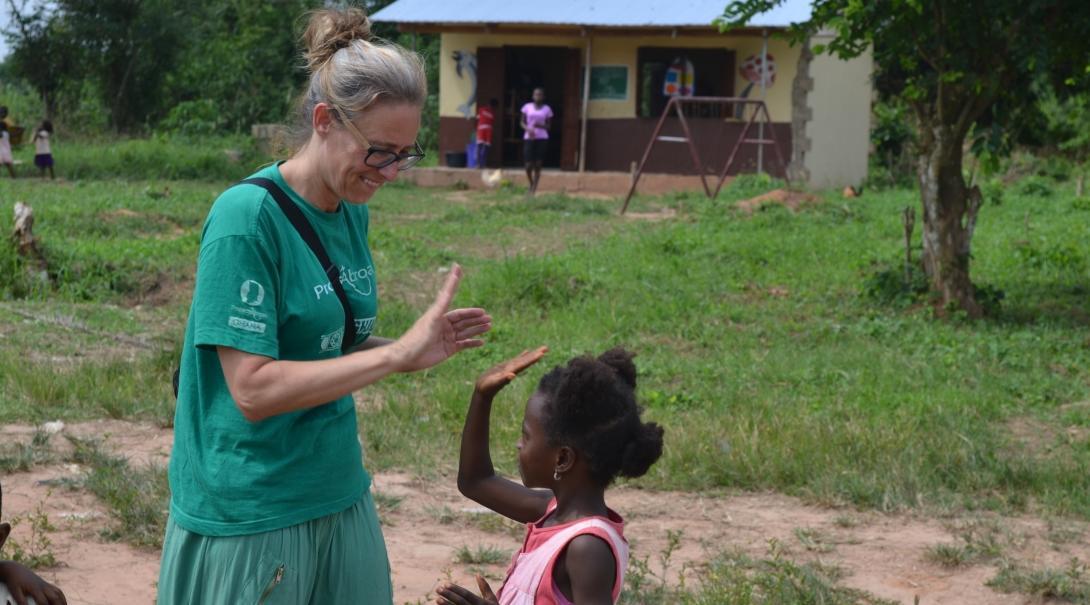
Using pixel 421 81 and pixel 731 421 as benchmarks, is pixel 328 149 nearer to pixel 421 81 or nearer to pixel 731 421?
pixel 421 81

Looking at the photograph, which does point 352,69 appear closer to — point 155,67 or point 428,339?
point 428,339

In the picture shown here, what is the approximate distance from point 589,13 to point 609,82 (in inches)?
55.8

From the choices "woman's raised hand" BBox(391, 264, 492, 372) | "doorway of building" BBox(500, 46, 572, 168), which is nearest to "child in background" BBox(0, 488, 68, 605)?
"woman's raised hand" BBox(391, 264, 492, 372)

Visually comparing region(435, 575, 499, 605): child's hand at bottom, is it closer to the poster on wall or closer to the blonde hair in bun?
the blonde hair in bun

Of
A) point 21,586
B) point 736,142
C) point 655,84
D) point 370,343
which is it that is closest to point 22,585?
point 21,586

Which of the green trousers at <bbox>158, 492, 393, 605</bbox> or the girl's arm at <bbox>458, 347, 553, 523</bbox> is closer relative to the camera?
the green trousers at <bbox>158, 492, 393, 605</bbox>

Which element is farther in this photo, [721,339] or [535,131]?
[535,131]

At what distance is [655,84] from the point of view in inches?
786

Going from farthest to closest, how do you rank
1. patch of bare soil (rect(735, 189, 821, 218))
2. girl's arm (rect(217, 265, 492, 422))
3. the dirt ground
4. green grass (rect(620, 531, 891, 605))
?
patch of bare soil (rect(735, 189, 821, 218)) → the dirt ground → green grass (rect(620, 531, 891, 605)) → girl's arm (rect(217, 265, 492, 422))

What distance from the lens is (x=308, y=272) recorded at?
2285 mm

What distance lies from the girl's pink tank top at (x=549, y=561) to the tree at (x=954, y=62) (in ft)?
23.2

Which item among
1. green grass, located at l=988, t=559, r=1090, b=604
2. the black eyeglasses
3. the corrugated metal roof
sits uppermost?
the corrugated metal roof

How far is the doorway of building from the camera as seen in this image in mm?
20828

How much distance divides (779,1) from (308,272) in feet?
26.1
